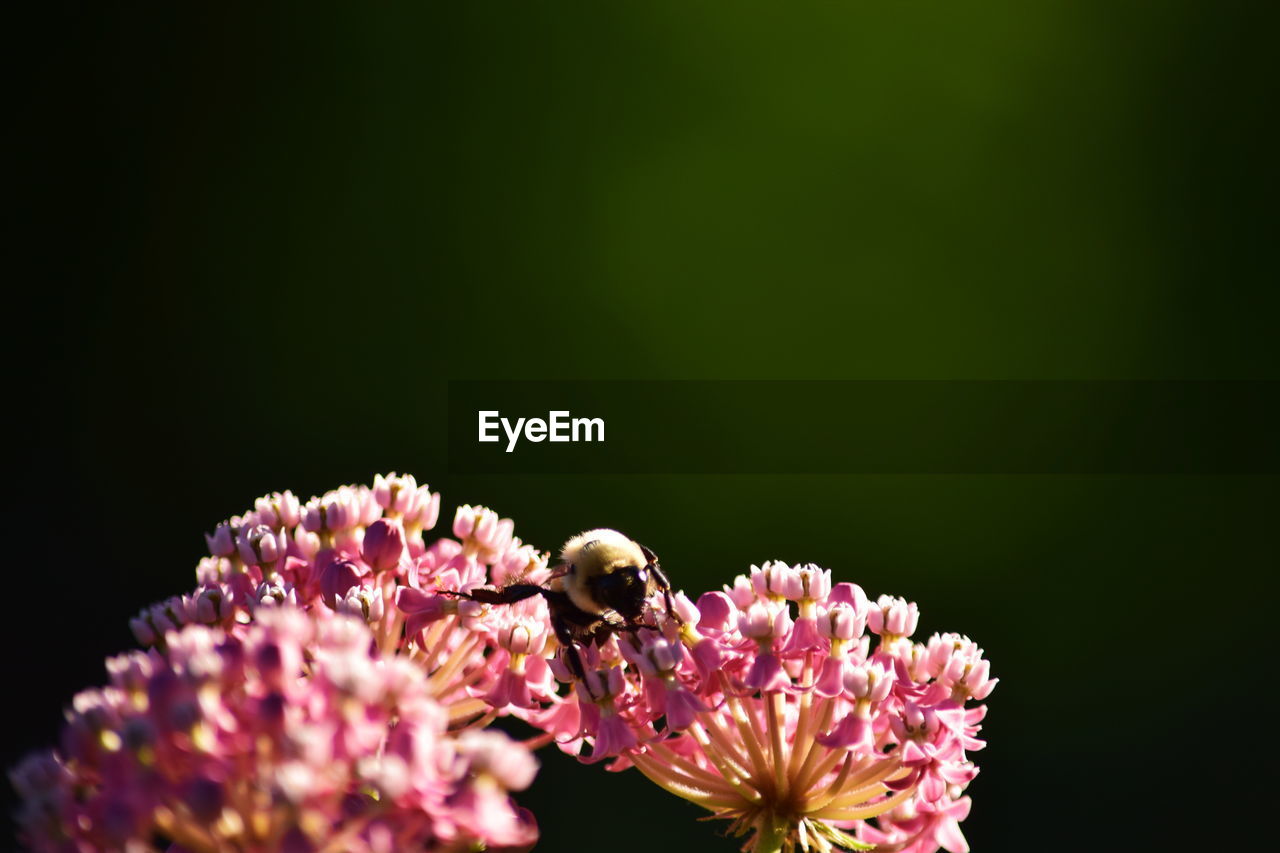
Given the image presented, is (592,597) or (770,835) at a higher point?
(592,597)

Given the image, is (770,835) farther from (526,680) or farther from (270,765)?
(270,765)

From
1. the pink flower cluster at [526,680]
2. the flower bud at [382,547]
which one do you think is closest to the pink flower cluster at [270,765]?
the pink flower cluster at [526,680]

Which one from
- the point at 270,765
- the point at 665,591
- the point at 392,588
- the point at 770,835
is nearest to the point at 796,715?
the point at 770,835

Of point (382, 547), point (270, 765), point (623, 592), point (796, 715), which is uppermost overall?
point (382, 547)

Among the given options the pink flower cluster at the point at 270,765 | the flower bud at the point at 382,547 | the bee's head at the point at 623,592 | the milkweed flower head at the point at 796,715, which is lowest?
the pink flower cluster at the point at 270,765

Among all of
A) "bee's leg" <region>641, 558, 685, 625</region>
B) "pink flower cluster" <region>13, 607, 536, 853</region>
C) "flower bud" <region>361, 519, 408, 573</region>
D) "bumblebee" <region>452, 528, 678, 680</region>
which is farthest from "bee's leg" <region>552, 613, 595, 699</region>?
"pink flower cluster" <region>13, 607, 536, 853</region>

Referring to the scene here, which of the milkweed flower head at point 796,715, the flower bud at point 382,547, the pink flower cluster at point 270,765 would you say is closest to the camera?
the pink flower cluster at point 270,765

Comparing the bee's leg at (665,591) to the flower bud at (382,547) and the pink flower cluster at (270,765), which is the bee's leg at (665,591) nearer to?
the flower bud at (382,547)

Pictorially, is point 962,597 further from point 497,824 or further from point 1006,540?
point 497,824

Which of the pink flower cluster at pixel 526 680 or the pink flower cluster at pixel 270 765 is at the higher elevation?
the pink flower cluster at pixel 526 680
